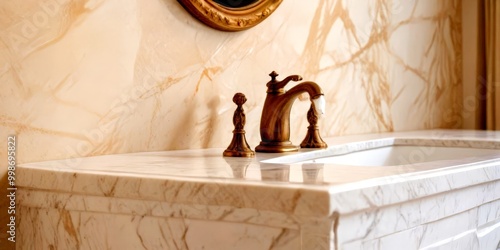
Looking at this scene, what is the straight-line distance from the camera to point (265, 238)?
93 cm

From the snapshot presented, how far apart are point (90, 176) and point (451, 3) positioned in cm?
218

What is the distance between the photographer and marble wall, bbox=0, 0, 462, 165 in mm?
1258

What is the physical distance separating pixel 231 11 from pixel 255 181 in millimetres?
819

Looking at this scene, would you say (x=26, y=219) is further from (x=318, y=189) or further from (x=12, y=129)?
(x=318, y=189)

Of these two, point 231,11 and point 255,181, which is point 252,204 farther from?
point 231,11

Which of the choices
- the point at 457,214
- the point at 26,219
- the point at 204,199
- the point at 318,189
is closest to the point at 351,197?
the point at 318,189

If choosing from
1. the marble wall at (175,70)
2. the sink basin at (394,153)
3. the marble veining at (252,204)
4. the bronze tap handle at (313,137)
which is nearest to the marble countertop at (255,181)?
the marble veining at (252,204)

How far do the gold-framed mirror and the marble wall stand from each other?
29 mm

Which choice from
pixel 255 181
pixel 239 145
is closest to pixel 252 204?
pixel 255 181

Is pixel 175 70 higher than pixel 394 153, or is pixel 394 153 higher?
pixel 175 70

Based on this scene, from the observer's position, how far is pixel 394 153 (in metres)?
2.02

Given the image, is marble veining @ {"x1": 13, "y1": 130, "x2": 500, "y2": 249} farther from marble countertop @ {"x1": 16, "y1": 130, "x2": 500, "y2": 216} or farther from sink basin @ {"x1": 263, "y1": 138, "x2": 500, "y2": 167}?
sink basin @ {"x1": 263, "y1": 138, "x2": 500, "y2": 167}

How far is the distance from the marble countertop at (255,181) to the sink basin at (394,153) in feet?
1.52

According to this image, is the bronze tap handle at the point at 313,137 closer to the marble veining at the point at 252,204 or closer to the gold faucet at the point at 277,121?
the gold faucet at the point at 277,121
